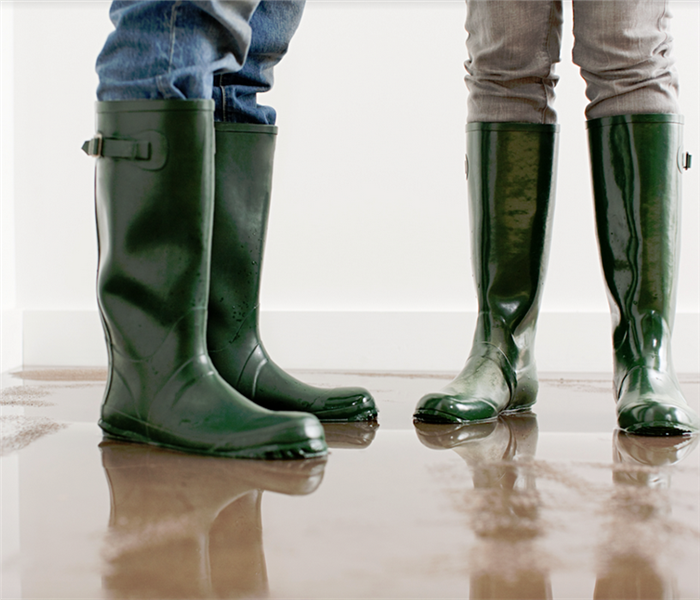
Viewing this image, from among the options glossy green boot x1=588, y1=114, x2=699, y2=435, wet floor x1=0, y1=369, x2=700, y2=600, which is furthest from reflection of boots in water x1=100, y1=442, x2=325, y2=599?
glossy green boot x1=588, y1=114, x2=699, y2=435

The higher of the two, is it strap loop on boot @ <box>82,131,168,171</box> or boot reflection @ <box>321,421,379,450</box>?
strap loop on boot @ <box>82,131,168,171</box>

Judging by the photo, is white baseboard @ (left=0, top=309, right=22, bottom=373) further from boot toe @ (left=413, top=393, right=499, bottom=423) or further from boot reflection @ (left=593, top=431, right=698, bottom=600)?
boot reflection @ (left=593, top=431, right=698, bottom=600)

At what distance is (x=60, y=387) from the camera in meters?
1.41

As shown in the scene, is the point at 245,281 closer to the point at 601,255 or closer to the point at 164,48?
the point at 164,48

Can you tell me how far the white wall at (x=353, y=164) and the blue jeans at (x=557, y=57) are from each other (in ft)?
2.51

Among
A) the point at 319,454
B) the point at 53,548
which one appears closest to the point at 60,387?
the point at 319,454

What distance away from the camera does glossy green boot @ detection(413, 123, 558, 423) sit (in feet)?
4.03

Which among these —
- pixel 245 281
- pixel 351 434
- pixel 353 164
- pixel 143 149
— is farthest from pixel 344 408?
pixel 353 164

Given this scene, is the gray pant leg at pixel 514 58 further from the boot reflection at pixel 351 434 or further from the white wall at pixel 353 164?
the white wall at pixel 353 164

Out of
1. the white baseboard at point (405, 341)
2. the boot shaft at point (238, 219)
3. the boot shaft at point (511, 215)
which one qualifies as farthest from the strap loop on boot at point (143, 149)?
the white baseboard at point (405, 341)

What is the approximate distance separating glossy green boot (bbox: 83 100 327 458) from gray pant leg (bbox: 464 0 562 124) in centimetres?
56

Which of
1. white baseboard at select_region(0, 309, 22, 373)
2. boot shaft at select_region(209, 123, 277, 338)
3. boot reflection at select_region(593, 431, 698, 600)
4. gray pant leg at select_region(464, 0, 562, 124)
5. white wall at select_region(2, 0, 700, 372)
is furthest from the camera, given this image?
white wall at select_region(2, 0, 700, 372)

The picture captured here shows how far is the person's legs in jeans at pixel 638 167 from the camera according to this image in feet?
3.69

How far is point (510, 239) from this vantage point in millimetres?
1243
